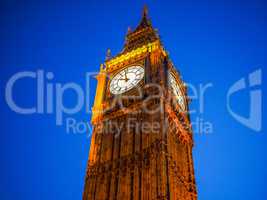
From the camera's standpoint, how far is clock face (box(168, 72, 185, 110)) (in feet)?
137

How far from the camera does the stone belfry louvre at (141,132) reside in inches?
1276

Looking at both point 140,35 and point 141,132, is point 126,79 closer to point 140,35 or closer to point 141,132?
point 141,132

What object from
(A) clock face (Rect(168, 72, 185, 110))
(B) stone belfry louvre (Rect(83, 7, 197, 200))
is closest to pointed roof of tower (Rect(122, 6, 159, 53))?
(B) stone belfry louvre (Rect(83, 7, 197, 200))

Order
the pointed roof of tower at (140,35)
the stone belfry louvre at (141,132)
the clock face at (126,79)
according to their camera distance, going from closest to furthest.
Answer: the stone belfry louvre at (141,132) < the clock face at (126,79) < the pointed roof of tower at (140,35)

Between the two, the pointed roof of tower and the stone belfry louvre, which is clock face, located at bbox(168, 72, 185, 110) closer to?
the stone belfry louvre

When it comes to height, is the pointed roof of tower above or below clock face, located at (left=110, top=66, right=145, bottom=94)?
above

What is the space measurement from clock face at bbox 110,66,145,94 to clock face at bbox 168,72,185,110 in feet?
9.77

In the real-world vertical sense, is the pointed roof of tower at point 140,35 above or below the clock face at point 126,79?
above

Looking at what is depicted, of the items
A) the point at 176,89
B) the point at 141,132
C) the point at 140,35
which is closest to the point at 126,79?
the point at 176,89

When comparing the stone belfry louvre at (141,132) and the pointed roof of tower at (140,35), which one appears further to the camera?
the pointed roof of tower at (140,35)

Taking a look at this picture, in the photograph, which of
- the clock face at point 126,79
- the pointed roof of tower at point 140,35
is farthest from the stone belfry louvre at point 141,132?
the pointed roof of tower at point 140,35

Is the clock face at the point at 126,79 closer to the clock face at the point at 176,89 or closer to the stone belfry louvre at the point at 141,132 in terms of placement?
the stone belfry louvre at the point at 141,132

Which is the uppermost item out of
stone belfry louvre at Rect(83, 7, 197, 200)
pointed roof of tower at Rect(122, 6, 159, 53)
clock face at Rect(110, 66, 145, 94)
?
pointed roof of tower at Rect(122, 6, 159, 53)

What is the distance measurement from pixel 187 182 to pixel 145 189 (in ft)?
20.6
